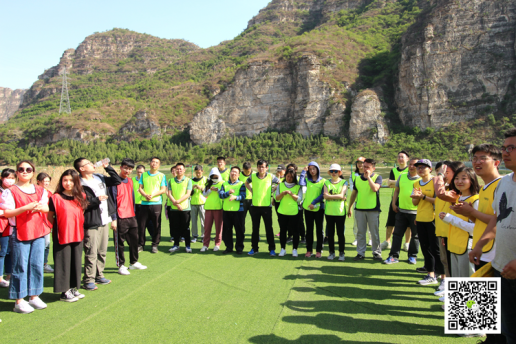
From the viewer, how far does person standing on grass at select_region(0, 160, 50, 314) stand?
3.16m

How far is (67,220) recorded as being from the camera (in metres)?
3.41

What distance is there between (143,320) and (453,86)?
51.9 metres

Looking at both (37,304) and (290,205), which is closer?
(37,304)

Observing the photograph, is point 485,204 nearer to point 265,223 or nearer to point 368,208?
point 368,208

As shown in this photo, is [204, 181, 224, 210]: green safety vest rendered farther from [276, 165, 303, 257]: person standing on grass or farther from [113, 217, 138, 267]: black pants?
[113, 217, 138, 267]: black pants

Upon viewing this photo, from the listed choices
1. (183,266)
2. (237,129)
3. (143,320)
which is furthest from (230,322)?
(237,129)

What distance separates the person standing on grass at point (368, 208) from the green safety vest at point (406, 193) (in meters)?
0.38

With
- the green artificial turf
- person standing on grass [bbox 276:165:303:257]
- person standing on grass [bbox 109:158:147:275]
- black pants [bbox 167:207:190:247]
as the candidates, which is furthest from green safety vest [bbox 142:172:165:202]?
person standing on grass [bbox 276:165:303:257]

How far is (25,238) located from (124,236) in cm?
150

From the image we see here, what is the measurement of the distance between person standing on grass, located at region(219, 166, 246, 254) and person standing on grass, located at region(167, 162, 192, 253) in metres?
0.72

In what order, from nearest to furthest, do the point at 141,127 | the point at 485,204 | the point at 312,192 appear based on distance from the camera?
1. the point at 485,204
2. the point at 312,192
3. the point at 141,127

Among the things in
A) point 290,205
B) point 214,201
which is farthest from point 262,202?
point 214,201

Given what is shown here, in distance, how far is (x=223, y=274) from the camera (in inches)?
169

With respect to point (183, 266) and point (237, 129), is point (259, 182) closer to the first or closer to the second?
point (183, 266)
